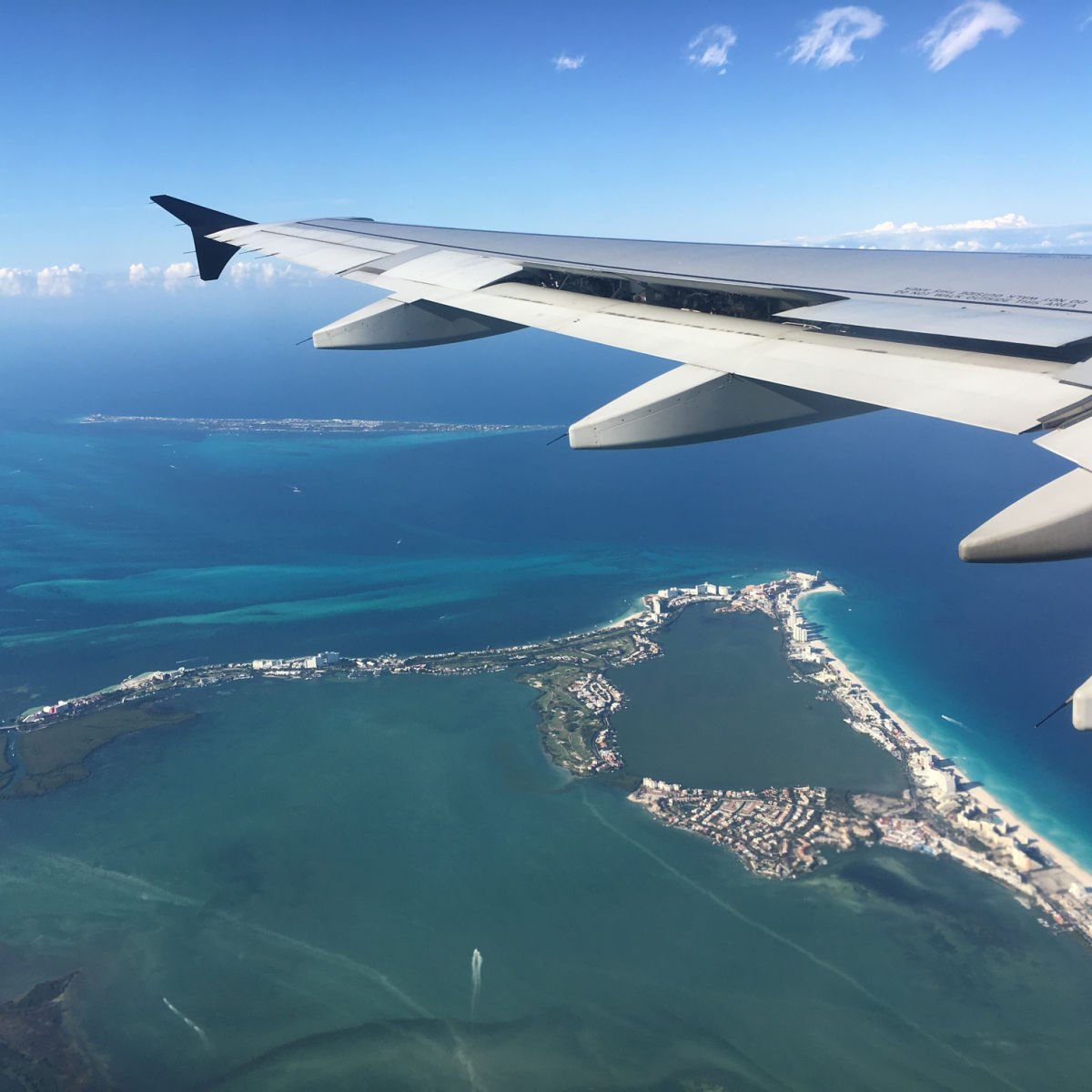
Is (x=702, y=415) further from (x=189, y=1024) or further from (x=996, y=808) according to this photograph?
(x=996, y=808)

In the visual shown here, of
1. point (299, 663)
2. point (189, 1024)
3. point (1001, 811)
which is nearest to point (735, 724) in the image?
point (1001, 811)

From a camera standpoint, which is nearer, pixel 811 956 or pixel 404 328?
pixel 404 328

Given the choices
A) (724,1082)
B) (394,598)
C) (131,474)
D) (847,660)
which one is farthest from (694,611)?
(131,474)

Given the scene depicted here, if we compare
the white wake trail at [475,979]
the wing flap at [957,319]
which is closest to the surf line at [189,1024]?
the white wake trail at [475,979]

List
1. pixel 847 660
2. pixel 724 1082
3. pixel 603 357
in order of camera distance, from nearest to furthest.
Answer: pixel 724 1082 < pixel 847 660 < pixel 603 357

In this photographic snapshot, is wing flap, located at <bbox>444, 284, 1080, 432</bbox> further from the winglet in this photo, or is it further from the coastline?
the coastline

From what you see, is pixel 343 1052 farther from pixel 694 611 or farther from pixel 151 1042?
pixel 694 611
